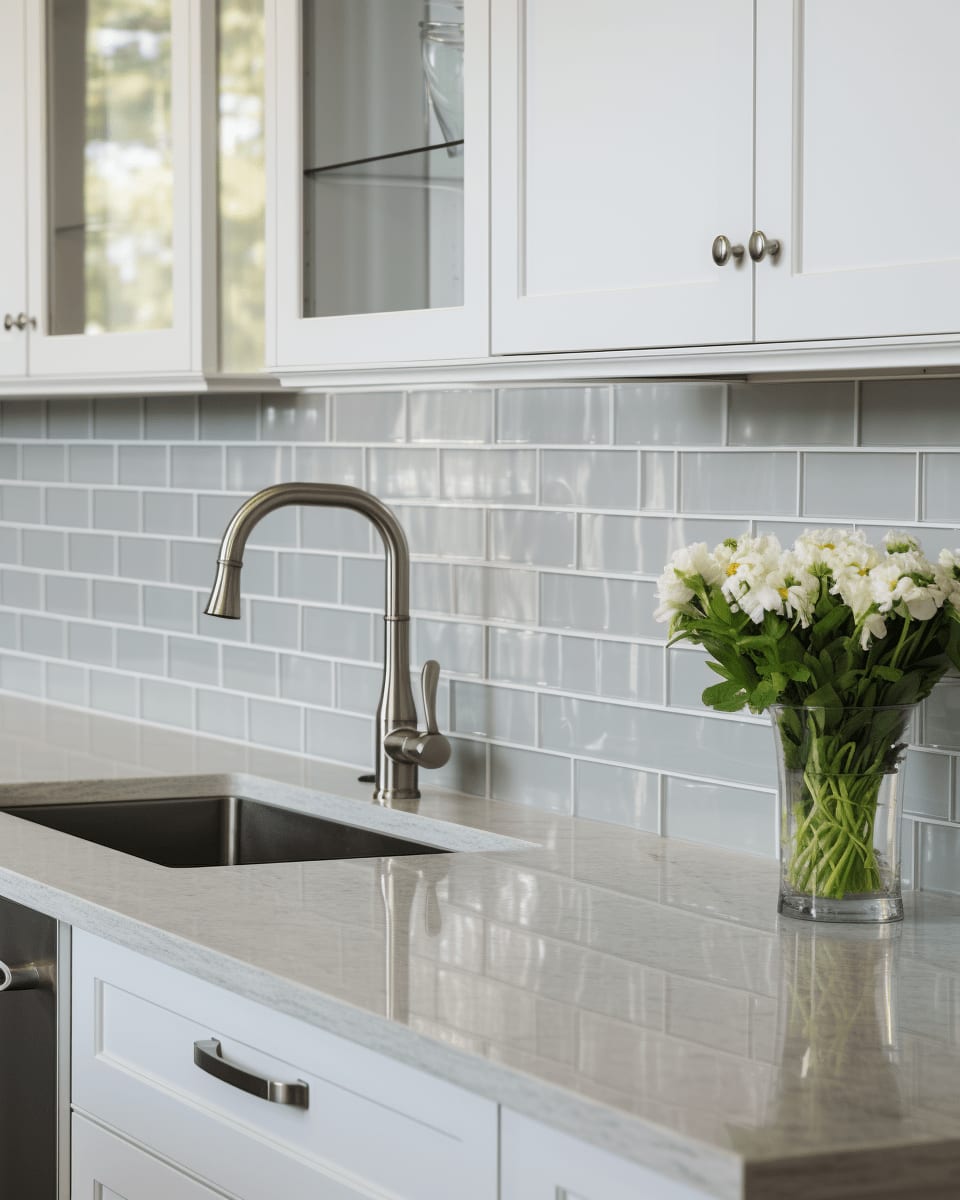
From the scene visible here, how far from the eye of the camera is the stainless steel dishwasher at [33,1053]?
177 cm

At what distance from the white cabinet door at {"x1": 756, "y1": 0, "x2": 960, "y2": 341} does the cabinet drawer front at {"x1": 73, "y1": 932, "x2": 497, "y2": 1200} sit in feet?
2.40

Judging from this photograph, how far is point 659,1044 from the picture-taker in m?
1.23

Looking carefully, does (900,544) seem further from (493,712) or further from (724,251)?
(493,712)

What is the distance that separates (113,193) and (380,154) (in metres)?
0.67

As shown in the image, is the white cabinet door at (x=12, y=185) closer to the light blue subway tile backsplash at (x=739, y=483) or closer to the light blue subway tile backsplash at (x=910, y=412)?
the light blue subway tile backsplash at (x=739, y=483)

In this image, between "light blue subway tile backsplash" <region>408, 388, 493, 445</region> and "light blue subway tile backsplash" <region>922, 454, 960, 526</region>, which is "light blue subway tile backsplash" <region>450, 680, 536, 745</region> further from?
"light blue subway tile backsplash" <region>922, 454, 960, 526</region>

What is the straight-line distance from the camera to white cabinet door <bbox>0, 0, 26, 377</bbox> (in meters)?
2.59

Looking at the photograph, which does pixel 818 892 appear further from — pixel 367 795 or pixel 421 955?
pixel 367 795

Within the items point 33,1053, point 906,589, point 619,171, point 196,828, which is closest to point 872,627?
point 906,589

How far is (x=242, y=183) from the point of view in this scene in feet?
7.68

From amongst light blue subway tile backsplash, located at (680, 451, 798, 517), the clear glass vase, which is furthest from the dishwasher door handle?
light blue subway tile backsplash, located at (680, 451, 798, 517)

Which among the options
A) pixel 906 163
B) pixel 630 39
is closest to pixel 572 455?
pixel 630 39

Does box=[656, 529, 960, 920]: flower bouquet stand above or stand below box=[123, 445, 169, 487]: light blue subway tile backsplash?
below

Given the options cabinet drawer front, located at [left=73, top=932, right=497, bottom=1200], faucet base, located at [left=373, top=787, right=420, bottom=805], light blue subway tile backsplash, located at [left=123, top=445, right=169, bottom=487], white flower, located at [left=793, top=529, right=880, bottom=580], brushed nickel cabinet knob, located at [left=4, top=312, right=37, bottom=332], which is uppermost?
brushed nickel cabinet knob, located at [left=4, top=312, right=37, bottom=332]
